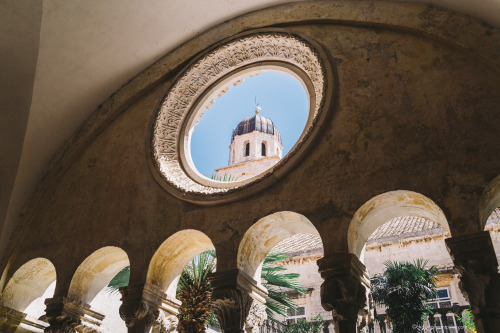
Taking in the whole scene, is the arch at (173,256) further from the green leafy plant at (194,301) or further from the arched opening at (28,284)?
the arched opening at (28,284)

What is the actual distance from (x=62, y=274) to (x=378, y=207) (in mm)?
4109

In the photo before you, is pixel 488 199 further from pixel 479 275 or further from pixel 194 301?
pixel 194 301

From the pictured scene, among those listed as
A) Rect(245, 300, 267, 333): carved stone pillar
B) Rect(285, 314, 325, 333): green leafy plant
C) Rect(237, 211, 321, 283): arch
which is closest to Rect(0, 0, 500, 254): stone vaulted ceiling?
Rect(237, 211, 321, 283): arch

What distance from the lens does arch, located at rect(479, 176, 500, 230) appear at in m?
4.12

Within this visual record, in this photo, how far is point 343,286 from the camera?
4324 mm

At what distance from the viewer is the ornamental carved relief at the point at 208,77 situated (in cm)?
604

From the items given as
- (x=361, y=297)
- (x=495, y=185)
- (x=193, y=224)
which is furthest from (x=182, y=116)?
(x=495, y=185)

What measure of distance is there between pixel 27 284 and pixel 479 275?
232 inches

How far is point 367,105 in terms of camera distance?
5219mm

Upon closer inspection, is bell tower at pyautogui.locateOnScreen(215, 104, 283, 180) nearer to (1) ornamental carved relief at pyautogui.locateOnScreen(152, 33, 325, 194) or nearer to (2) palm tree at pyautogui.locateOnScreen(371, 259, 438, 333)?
(2) palm tree at pyautogui.locateOnScreen(371, 259, 438, 333)

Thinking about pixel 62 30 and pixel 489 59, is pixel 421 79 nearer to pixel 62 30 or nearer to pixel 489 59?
pixel 489 59

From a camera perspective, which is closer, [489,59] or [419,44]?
[489,59]

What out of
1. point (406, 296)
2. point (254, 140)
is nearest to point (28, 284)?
point (406, 296)

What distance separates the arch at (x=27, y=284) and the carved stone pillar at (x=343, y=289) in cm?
417
